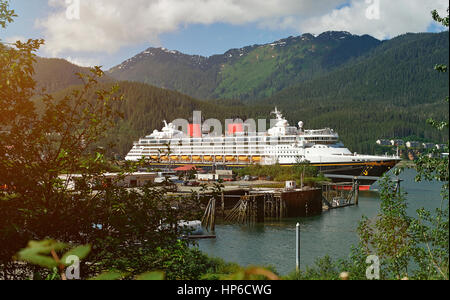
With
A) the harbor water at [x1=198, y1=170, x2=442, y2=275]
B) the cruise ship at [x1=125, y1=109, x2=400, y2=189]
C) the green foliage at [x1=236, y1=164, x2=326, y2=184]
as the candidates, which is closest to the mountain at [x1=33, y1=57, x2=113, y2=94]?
the harbor water at [x1=198, y1=170, x2=442, y2=275]

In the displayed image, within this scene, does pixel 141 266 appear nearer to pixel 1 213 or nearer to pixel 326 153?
pixel 1 213

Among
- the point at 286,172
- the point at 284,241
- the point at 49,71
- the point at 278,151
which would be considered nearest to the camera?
the point at 284,241

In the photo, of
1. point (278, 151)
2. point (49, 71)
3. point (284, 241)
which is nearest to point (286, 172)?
point (278, 151)

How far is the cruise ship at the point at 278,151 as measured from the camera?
50.4 metres

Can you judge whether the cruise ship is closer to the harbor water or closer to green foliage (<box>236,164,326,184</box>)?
green foliage (<box>236,164,326,184</box>)

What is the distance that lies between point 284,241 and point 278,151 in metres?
37.2

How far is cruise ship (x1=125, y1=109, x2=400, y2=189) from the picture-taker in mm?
50406

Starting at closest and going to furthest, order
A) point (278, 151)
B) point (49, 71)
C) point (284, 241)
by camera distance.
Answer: point (284, 241)
point (49, 71)
point (278, 151)

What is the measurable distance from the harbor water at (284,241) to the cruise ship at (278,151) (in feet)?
54.1

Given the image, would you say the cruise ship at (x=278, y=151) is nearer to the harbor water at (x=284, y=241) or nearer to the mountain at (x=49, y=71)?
the mountain at (x=49, y=71)

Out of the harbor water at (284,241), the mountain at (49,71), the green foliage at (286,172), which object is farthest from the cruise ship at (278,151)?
the harbor water at (284,241)

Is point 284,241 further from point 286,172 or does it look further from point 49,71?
point 286,172

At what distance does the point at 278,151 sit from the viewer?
59.1 meters
